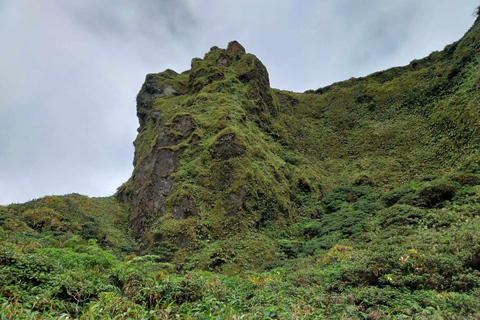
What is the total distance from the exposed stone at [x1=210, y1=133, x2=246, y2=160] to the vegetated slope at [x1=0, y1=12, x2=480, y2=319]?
0.11 meters

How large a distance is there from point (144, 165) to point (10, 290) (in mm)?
22997

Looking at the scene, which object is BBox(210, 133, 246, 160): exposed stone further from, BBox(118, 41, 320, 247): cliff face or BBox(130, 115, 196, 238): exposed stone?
BBox(130, 115, 196, 238): exposed stone

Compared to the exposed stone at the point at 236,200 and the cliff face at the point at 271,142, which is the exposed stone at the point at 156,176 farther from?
the exposed stone at the point at 236,200

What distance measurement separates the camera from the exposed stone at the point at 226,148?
23.0 m

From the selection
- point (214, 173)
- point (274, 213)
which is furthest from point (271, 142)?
point (274, 213)

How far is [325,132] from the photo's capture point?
42094mm

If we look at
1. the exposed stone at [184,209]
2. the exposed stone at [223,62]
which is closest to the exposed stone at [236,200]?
the exposed stone at [184,209]

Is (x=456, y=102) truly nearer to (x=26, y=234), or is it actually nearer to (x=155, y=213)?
(x=155, y=213)

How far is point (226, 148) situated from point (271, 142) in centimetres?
1035

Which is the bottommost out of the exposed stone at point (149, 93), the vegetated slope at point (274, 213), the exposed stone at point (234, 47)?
the vegetated slope at point (274, 213)

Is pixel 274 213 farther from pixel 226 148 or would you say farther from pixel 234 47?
pixel 234 47

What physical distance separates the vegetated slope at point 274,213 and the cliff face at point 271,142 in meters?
0.16

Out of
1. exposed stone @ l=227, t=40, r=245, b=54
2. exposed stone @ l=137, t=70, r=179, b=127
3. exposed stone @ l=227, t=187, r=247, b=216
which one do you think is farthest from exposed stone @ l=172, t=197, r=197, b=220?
exposed stone @ l=227, t=40, r=245, b=54

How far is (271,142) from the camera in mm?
32438
